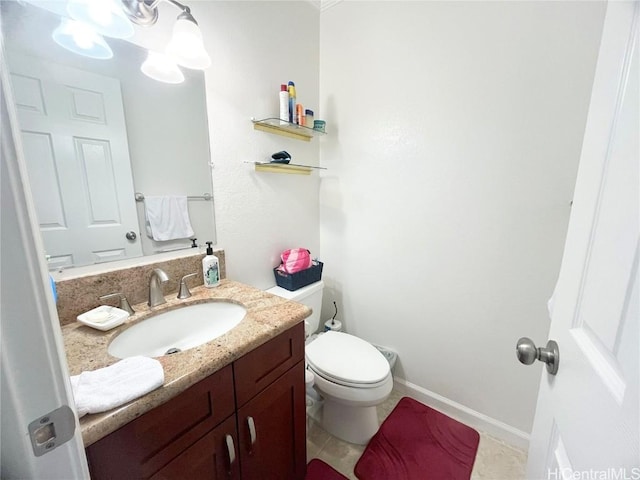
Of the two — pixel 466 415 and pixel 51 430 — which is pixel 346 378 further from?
pixel 51 430

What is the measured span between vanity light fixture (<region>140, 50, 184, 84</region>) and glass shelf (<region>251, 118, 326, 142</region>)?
37 centimetres

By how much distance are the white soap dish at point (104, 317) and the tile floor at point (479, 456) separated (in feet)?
3.67

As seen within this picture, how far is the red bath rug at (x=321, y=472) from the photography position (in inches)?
48.1

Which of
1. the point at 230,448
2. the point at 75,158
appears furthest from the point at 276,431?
the point at 75,158

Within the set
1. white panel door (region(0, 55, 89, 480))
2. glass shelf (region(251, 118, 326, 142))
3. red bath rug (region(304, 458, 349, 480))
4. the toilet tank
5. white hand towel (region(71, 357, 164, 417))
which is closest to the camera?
white panel door (region(0, 55, 89, 480))

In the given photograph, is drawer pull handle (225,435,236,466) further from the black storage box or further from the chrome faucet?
the black storage box

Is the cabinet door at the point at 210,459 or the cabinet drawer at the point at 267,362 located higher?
the cabinet drawer at the point at 267,362

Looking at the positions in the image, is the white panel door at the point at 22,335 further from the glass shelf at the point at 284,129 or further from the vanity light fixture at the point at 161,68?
the glass shelf at the point at 284,129

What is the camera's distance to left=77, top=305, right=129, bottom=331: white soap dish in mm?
808

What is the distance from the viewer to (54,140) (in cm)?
80

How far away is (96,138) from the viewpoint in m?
0.88

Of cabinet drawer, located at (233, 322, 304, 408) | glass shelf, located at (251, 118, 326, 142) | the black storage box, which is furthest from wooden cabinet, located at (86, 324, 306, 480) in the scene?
glass shelf, located at (251, 118, 326, 142)

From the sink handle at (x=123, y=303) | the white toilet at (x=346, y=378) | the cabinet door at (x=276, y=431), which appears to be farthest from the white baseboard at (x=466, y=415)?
the sink handle at (x=123, y=303)

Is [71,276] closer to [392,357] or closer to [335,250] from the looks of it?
→ [335,250]
